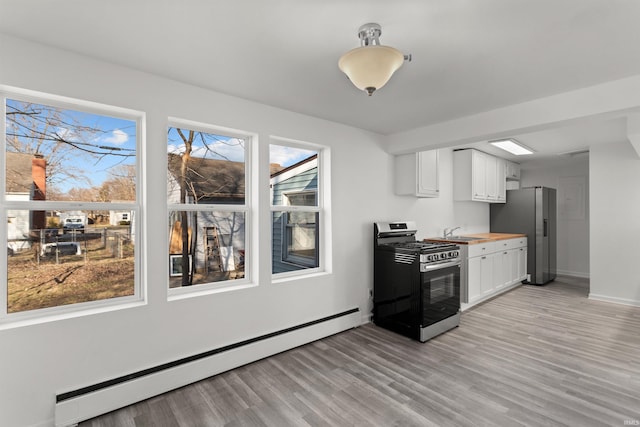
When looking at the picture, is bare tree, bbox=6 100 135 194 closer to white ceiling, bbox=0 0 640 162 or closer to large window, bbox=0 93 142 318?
large window, bbox=0 93 142 318

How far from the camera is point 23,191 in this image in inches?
80.7

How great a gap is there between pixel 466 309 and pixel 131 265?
4.09 meters

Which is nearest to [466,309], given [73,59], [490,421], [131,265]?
[490,421]

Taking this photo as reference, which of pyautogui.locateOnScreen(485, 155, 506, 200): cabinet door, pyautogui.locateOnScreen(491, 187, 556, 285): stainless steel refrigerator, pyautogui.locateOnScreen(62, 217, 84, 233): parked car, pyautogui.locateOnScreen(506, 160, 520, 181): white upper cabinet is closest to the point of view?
pyautogui.locateOnScreen(62, 217, 84, 233): parked car

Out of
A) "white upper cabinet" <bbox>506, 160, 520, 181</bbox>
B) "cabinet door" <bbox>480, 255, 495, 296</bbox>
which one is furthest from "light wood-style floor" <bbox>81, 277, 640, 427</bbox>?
"white upper cabinet" <bbox>506, 160, 520, 181</bbox>

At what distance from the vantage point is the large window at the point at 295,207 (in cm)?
331

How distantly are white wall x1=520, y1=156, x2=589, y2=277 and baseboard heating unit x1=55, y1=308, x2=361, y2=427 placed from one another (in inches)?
239

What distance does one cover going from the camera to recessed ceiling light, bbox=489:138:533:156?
4.54 meters

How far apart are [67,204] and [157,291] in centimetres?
87

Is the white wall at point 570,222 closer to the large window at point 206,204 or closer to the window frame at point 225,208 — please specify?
the window frame at point 225,208

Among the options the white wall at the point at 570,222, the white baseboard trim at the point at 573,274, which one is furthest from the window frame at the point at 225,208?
the white baseboard trim at the point at 573,274

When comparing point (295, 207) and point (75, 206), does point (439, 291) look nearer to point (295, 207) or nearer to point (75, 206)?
point (295, 207)

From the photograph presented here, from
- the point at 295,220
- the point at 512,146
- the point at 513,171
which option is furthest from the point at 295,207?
the point at 513,171

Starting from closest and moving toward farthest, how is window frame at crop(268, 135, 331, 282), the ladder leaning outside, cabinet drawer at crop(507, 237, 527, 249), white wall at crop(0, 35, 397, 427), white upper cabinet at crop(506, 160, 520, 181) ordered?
white wall at crop(0, 35, 397, 427) < the ladder leaning outside < window frame at crop(268, 135, 331, 282) < cabinet drawer at crop(507, 237, 527, 249) < white upper cabinet at crop(506, 160, 520, 181)
